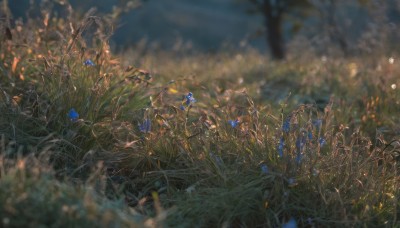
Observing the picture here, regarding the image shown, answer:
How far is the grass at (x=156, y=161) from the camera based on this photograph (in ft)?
7.86

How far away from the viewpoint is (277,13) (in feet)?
42.5

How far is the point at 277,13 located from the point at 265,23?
0.36 meters

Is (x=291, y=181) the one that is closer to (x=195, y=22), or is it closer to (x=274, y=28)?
(x=274, y=28)

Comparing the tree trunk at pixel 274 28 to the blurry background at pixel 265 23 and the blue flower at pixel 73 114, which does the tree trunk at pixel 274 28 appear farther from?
the blue flower at pixel 73 114

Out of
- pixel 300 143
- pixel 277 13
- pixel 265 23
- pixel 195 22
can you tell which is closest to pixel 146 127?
pixel 300 143

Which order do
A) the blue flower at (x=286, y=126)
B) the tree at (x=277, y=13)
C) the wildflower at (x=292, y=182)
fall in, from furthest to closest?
the tree at (x=277, y=13), the blue flower at (x=286, y=126), the wildflower at (x=292, y=182)

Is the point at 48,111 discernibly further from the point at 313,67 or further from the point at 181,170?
the point at 313,67

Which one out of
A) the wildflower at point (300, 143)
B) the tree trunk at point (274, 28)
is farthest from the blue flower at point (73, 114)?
the tree trunk at point (274, 28)

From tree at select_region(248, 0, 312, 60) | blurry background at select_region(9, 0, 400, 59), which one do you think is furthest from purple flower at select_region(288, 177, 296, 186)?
tree at select_region(248, 0, 312, 60)

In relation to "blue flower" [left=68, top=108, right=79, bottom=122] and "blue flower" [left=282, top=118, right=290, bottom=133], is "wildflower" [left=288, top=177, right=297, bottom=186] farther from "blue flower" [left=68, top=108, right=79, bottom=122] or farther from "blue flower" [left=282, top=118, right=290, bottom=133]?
"blue flower" [left=68, top=108, right=79, bottom=122]

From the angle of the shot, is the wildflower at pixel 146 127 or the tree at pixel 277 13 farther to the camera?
the tree at pixel 277 13

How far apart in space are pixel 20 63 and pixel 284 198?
2.12m

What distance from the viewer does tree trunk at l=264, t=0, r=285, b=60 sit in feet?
42.2

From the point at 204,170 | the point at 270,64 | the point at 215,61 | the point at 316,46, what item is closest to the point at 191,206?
the point at 204,170
